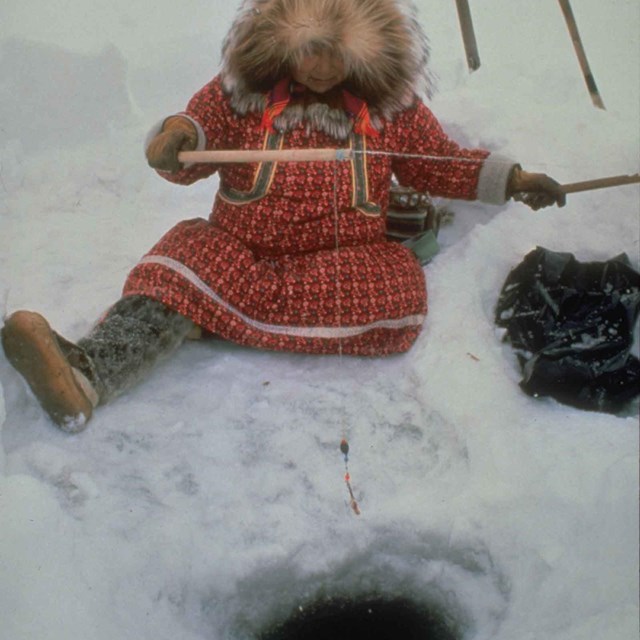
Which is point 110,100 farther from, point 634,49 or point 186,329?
point 634,49

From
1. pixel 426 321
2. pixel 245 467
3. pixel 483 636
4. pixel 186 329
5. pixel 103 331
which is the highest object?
pixel 103 331

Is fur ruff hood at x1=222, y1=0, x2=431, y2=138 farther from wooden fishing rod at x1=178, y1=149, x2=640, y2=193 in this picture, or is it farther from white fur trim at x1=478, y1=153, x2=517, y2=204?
white fur trim at x1=478, y1=153, x2=517, y2=204

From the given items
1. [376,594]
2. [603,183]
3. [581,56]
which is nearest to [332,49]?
[603,183]

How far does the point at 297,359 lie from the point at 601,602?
3.65ft

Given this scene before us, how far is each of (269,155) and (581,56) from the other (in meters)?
2.00

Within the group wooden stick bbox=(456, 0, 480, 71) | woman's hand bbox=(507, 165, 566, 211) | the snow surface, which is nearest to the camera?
the snow surface

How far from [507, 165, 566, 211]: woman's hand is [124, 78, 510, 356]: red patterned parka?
4 cm

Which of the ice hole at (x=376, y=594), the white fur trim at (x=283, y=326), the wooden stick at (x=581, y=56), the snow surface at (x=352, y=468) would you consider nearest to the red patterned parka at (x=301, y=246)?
the white fur trim at (x=283, y=326)

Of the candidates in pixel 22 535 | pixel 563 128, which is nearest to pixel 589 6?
pixel 563 128

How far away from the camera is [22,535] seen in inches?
56.6

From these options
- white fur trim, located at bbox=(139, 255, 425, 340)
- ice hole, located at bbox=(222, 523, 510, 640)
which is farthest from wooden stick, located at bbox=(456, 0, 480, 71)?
ice hole, located at bbox=(222, 523, 510, 640)

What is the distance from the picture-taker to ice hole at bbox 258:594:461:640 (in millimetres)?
1524

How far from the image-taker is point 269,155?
5.64ft

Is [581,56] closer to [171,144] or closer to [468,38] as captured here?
[468,38]
